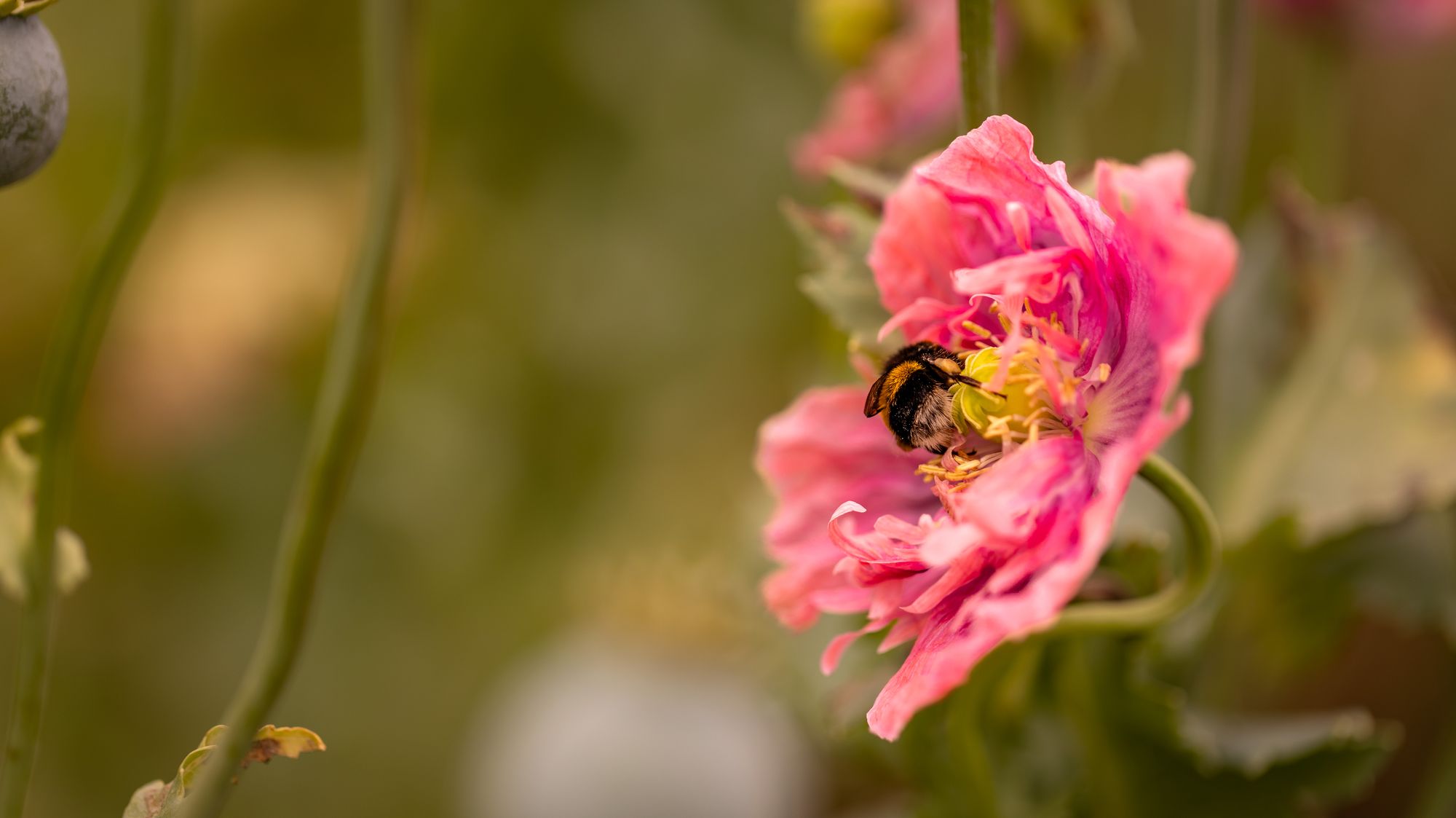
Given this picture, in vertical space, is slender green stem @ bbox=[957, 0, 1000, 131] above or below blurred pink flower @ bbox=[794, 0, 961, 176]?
above

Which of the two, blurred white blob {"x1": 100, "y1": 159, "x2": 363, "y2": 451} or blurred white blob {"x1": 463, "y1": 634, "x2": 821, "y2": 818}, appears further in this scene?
blurred white blob {"x1": 100, "y1": 159, "x2": 363, "y2": 451}

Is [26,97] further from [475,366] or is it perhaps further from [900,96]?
[475,366]

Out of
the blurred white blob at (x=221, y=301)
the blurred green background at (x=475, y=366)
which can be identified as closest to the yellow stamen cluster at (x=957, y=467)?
the blurred green background at (x=475, y=366)

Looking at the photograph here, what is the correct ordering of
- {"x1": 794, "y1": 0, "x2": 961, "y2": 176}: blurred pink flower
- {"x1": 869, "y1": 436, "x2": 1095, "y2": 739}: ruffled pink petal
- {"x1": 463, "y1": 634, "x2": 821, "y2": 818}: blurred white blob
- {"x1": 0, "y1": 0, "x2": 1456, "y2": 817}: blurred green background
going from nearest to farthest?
{"x1": 869, "y1": 436, "x2": 1095, "y2": 739}: ruffled pink petal < {"x1": 794, "y1": 0, "x2": 961, "y2": 176}: blurred pink flower < {"x1": 463, "y1": 634, "x2": 821, "y2": 818}: blurred white blob < {"x1": 0, "y1": 0, "x2": 1456, "y2": 817}: blurred green background

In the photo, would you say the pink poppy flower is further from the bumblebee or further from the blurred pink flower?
the blurred pink flower

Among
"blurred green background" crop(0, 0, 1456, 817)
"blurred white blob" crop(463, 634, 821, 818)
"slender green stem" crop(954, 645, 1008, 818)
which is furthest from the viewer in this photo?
"blurred green background" crop(0, 0, 1456, 817)

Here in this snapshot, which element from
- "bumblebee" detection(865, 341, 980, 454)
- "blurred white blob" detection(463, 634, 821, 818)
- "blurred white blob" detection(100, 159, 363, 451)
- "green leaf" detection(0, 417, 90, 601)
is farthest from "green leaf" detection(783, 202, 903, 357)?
"blurred white blob" detection(100, 159, 363, 451)

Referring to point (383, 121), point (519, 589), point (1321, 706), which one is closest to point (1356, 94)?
point (1321, 706)

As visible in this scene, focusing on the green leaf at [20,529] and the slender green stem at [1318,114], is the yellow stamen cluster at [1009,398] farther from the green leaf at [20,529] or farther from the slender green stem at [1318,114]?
the slender green stem at [1318,114]

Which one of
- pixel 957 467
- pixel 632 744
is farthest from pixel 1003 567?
pixel 632 744
